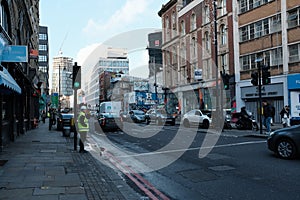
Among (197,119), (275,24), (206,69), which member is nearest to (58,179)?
(197,119)

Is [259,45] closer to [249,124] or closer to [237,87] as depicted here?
[237,87]

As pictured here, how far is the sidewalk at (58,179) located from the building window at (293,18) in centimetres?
2139

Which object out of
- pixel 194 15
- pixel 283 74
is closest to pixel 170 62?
pixel 194 15

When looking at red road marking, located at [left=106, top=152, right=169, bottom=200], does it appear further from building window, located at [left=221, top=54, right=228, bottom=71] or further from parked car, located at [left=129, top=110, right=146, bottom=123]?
building window, located at [left=221, top=54, right=228, bottom=71]

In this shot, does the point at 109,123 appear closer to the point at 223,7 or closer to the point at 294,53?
the point at 294,53

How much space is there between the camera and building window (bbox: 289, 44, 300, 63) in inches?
949

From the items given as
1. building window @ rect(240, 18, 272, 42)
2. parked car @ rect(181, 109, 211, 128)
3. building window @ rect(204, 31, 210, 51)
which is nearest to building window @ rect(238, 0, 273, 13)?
building window @ rect(240, 18, 272, 42)

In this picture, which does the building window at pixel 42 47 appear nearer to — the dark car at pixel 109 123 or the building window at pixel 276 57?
the dark car at pixel 109 123

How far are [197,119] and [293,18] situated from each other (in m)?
11.5

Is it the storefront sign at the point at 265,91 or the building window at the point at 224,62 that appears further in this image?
the building window at the point at 224,62

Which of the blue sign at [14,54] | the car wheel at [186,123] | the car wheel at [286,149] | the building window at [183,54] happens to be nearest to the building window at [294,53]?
the car wheel at [186,123]

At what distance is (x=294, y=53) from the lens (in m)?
24.5

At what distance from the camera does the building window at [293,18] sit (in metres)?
24.1

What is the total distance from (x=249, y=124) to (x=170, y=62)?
91.0 ft
